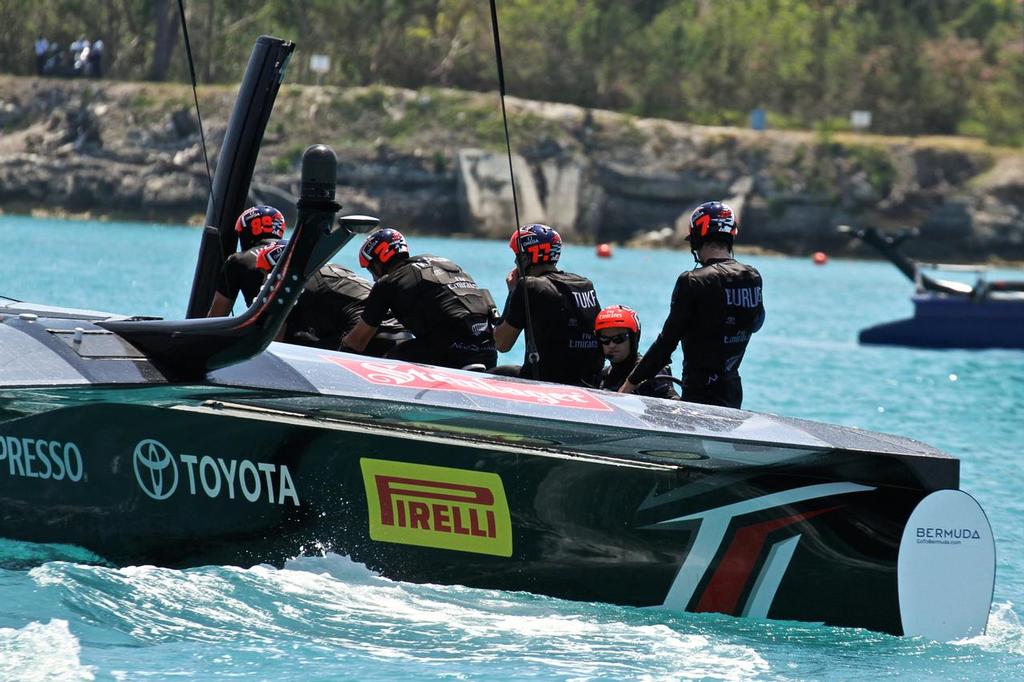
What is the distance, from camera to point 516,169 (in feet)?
165

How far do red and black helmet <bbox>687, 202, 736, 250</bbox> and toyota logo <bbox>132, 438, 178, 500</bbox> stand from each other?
2.66 metres

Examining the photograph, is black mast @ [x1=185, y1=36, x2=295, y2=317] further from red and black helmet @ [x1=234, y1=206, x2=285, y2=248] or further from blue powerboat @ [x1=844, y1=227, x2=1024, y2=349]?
blue powerboat @ [x1=844, y1=227, x2=1024, y2=349]

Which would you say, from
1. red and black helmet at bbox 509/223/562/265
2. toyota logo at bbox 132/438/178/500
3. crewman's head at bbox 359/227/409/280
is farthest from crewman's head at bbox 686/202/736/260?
toyota logo at bbox 132/438/178/500

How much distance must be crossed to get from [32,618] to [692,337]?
322cm

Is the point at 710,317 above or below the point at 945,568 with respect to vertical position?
above

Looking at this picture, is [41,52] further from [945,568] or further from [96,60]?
[945,568]

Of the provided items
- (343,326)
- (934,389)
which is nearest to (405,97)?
(934,389)

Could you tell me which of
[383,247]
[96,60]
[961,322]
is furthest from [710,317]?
[96,60]

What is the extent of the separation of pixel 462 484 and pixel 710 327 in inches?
66.9

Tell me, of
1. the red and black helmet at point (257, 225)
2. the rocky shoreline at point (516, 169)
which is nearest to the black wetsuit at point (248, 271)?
the red and black helmet at point (257, 225)

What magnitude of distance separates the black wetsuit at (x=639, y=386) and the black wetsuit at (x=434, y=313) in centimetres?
68

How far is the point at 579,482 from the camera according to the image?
19.0 ft

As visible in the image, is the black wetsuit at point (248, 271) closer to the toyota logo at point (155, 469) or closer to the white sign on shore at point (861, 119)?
the toyota logo at point (155, 469)

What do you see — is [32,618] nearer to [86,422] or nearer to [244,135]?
[86,422]
